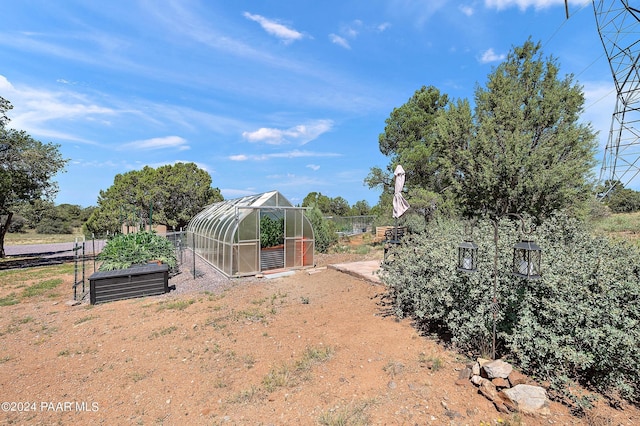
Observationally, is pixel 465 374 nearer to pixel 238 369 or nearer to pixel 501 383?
pixel 501 383

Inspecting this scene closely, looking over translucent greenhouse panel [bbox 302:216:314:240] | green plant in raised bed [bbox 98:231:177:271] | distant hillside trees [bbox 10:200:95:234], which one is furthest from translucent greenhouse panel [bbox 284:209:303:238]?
distant hillside trees [bbox 10:200:95:234]

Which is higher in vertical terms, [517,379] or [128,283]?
[128,283]

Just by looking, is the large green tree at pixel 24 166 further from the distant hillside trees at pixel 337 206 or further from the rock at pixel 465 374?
the distant hillside trees at pixel 337 206

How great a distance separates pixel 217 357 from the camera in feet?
14.8

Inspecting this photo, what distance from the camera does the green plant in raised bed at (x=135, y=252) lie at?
9.10 metres

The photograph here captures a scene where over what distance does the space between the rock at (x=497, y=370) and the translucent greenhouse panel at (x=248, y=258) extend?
26.5 feet

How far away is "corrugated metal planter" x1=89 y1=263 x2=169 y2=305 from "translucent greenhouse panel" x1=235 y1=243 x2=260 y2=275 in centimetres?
234

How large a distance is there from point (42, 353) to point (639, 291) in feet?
27.3

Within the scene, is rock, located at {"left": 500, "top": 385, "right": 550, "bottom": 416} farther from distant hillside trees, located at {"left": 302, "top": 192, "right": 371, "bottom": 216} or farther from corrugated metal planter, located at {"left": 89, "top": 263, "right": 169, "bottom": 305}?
distant hillside trees, located at {"left": 302, "top": 192, "right": 371, "bottom": 216}

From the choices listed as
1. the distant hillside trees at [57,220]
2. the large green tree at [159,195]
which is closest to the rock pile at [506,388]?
the large green tree at [159,195]

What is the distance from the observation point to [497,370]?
10.7 feet

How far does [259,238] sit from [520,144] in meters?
8.81

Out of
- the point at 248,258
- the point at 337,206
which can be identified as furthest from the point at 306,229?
the point at 337,206

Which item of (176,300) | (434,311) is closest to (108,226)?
(176,300)
